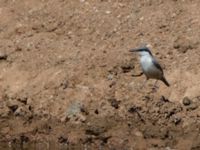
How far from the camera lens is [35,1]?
58.6ft

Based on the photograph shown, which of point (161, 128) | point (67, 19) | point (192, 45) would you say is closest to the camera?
point (161, 128)

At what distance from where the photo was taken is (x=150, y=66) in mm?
15461

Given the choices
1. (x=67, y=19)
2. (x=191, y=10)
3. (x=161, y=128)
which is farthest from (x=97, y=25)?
(x=161, y=128)

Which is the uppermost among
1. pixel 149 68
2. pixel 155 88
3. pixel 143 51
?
pixel 143 51

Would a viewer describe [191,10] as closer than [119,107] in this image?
No

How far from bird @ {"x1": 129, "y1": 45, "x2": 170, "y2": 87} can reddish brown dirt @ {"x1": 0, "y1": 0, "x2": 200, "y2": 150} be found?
0.30m

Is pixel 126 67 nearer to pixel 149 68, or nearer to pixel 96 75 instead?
pixel 96 75

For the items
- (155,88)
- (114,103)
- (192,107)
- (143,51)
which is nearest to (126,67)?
(143,51)

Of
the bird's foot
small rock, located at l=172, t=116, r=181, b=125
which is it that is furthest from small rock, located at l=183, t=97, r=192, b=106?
the bird's foot

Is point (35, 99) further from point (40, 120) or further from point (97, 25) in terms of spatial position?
point (97, 25)

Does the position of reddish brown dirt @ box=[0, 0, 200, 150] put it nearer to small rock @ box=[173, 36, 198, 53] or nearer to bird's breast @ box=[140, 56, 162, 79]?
small rock @ box=[173, 36, 198, 53]

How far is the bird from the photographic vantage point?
15.4 meters

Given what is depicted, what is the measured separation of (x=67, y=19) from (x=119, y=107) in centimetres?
266

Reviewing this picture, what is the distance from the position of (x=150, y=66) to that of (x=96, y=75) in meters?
1.10
